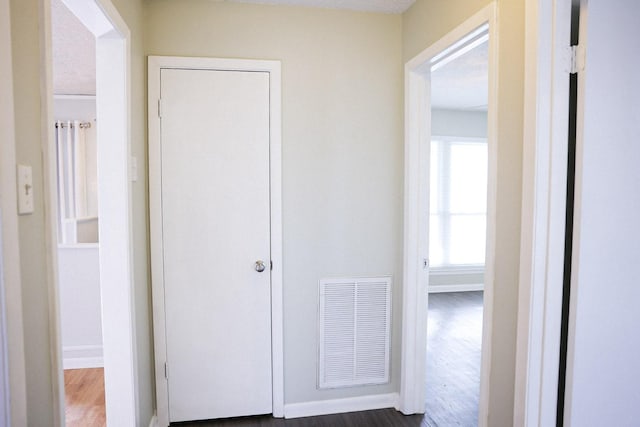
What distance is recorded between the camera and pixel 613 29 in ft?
4.09

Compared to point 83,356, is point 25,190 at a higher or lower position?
higher

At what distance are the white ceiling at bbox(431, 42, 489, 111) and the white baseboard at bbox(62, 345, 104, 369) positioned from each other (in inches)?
151

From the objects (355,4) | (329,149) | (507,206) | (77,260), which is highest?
(355,4)

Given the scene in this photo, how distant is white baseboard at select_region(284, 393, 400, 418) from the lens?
2.37 metres

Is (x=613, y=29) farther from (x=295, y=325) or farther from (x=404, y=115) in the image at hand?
(x=295, y=325)

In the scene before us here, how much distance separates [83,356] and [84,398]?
56 centimetres

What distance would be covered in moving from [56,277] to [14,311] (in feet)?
0.76

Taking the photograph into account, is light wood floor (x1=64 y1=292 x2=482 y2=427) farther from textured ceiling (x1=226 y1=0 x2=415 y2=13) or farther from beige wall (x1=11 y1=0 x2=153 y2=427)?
textured ceiling (x1=226 y1=0 x2=415 y2=13)

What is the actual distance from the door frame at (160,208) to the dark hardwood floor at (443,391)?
25 cm

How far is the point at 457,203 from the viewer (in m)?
5.52

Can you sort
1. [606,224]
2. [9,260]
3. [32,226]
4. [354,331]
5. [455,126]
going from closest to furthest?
[9,260], [32,226], [606,224], [354,331], [455,126]

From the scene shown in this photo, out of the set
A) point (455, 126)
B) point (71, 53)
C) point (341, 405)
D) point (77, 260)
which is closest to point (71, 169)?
point (77, 260)

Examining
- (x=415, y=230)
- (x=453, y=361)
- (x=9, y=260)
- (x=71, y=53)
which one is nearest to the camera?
(x=9, y=260)

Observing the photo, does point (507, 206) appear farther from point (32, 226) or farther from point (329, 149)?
point (32, 226)
